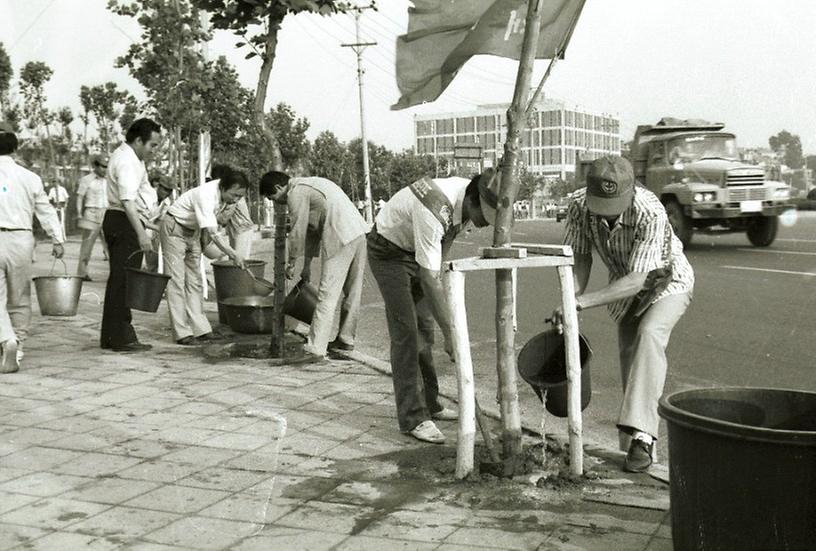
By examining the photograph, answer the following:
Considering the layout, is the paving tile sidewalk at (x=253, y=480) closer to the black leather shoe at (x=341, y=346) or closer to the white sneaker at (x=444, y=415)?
the white sneaker at (x=444, y=415)

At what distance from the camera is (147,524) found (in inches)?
152

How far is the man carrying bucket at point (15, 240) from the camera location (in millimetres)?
7152

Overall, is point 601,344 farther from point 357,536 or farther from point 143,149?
point 357,536

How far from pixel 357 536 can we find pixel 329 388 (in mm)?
2998

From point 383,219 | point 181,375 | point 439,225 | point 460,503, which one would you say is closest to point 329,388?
point 181,375

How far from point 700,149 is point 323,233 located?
14.9 meters

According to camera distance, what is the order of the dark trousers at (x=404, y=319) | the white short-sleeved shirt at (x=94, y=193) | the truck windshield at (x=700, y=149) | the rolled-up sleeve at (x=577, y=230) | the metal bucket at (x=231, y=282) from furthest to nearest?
1. the truck windshield at (x=700, y=149)
2. the white short-sleeved shirt at (x=94, y=193)
3. the metal bucket at (x=231, y=282)
4. the dark trousers at (x=404, y=319)
5. the rolled-up sleeve at (x=577, y=230)

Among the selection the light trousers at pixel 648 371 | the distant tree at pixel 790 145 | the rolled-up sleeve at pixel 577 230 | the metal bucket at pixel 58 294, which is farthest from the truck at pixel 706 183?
the distant tree at pixel 790 145

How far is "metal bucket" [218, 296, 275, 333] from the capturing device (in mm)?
9102

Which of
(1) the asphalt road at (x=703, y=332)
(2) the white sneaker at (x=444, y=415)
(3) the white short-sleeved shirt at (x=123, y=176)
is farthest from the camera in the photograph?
(3) the white short-sleeved shirt at (x=123, y=176)

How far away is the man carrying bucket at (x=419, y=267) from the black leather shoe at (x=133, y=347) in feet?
11.5

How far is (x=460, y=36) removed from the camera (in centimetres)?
486

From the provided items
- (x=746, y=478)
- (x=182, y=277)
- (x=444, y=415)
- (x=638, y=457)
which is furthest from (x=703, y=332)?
(x=746, y=478)

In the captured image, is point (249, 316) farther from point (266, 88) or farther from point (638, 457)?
point (638, 457)
